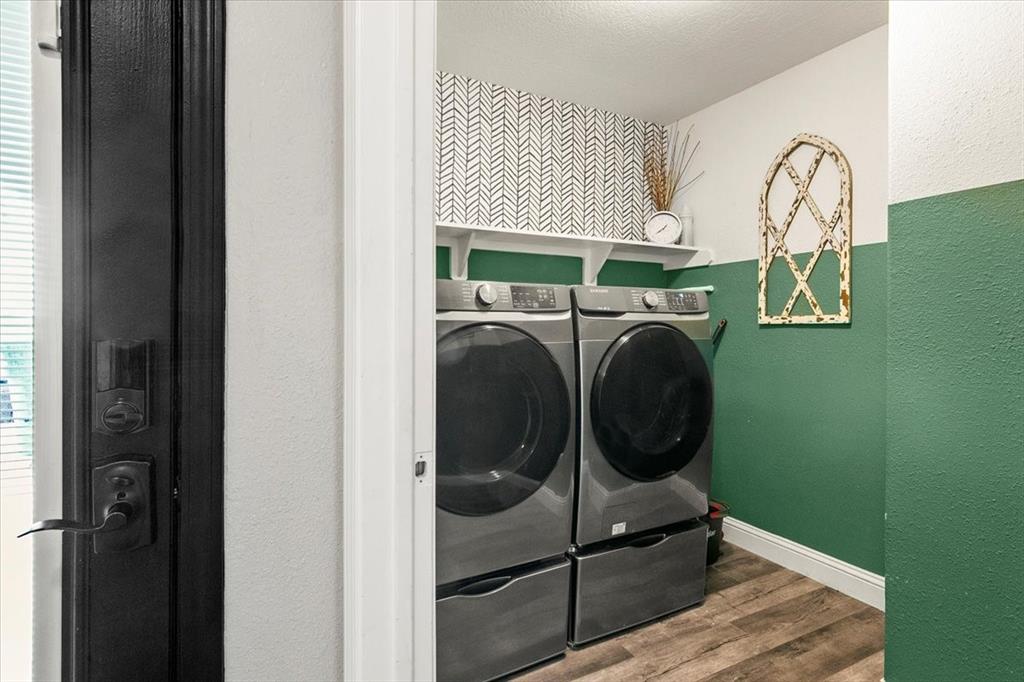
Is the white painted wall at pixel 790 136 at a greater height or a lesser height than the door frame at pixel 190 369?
greater

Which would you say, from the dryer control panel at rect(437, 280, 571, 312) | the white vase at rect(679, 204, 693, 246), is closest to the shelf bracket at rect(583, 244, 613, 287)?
the white vase at rect(679, 204, 693, 246)

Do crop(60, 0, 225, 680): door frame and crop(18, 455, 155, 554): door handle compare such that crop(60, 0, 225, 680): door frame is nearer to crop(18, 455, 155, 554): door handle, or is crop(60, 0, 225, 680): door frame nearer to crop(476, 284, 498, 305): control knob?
crop(18, 455, 155, 554): door handle

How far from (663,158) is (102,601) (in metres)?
3.43

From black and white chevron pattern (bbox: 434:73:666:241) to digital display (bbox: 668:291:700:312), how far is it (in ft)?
3.37

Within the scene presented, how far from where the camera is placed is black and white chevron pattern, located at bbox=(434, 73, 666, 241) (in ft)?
8.85

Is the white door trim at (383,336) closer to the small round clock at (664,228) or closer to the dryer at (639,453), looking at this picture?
the dryer at (639,453)

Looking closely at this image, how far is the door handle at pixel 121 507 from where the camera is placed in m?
0.63

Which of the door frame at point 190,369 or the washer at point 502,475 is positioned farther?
the washer at point 502,475

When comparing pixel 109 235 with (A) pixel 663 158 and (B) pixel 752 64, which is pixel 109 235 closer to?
(B) pixel 752 64

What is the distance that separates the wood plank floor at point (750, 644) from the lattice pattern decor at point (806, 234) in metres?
1.25

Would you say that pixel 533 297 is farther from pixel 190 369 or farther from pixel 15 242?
pixel 15 242

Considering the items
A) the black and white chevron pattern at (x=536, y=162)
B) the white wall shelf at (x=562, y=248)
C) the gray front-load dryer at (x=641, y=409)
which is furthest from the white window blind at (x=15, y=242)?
the black and white chevron pattern at (x=536, y=162)

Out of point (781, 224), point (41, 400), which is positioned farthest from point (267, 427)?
point (781, 224)

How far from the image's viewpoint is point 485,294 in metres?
1.66
